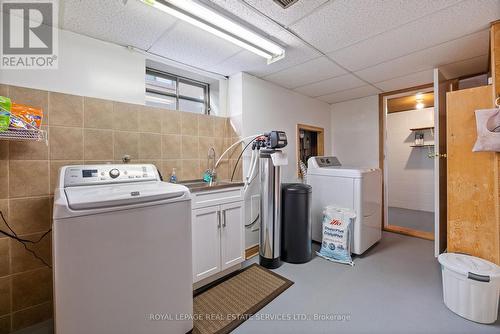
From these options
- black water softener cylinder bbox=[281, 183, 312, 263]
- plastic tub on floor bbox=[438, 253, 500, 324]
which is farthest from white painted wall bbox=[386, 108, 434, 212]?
black water softener cylinder bbox=[281, 183, 312, 263]

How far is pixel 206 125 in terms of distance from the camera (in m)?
2.61

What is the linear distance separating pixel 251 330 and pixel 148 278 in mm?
840

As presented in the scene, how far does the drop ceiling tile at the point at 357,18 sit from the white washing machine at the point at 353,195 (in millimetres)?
1476

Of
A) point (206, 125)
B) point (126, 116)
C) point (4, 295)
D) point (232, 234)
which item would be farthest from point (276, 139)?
point (4, 295)

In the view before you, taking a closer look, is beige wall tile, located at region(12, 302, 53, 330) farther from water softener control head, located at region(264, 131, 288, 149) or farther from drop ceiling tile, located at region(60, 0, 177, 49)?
water softener control head, located at region(264, 131, 288, 149)

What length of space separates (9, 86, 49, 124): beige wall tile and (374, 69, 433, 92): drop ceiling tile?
3.84 m

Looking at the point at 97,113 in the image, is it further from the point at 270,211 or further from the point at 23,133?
the point at 270,211

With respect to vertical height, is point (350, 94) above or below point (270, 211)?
above

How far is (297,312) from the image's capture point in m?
1.70

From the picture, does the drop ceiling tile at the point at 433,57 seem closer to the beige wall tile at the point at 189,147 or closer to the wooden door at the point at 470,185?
the wooden door at the point at 470,185

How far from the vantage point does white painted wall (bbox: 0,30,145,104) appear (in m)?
1.64

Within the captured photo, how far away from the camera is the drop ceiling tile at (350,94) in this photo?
3395mm

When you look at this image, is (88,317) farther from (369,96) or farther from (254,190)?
(369,96)

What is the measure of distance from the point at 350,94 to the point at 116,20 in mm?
3425
